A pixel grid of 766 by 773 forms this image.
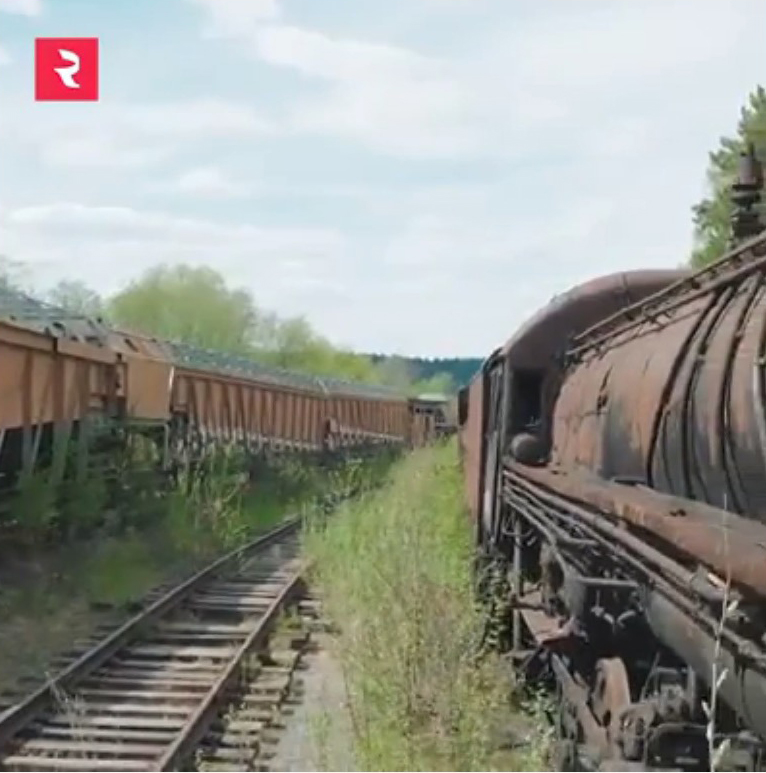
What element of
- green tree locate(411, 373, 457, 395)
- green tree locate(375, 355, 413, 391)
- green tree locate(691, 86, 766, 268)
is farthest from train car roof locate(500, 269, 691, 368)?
green tree locate(411, 373, 457, 395)

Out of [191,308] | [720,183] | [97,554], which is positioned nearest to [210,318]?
[191,308]

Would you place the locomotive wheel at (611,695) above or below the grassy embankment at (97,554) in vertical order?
above

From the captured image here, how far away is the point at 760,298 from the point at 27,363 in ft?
33.7

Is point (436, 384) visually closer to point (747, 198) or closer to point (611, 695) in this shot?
point (747, 198)

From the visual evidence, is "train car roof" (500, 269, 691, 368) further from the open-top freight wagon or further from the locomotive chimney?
the open-top freight wagon

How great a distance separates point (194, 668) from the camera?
1091cm

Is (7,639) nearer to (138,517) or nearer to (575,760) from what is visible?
(575,760)

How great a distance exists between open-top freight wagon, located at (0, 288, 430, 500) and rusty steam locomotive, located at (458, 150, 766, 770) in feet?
20.0

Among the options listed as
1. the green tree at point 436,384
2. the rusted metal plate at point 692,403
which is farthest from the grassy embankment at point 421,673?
the green tree at point 436,384

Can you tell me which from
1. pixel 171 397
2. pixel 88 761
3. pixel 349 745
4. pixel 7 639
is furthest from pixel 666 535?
pixel 171 397

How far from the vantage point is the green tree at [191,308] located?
80050 mm

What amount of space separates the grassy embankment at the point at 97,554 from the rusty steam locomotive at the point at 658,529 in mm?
4424

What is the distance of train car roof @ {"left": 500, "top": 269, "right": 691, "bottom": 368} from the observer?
10453 mm

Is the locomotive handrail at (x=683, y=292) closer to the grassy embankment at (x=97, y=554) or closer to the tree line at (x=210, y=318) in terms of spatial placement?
the grassy embankment at (x=97, y=554)
